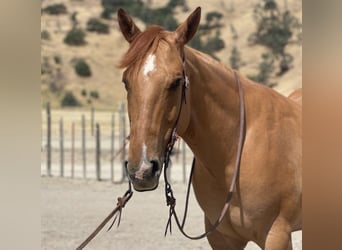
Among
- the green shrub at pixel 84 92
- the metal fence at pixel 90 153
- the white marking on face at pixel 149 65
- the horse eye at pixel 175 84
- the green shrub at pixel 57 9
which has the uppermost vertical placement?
the white marking on face at pixel 149 65

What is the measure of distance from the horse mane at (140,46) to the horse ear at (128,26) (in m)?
0.09

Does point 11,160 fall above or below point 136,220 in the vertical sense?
above

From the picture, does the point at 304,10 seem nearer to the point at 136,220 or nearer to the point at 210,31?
the point at 136,220

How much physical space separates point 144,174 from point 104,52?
78.0ft

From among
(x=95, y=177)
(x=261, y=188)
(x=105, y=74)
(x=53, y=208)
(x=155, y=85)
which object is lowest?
(x=105, y=74)

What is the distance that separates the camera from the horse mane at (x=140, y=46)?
6.24 ft

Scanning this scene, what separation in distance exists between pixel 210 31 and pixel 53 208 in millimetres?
21081

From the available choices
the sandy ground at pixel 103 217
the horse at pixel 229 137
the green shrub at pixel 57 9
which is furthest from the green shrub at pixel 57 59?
the horse at pixel 229 137

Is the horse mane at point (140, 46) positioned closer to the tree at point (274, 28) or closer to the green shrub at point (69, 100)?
the green shrub at point (69, 100)

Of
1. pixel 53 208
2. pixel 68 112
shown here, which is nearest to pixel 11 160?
pixel 53 208

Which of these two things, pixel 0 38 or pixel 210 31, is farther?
pixel 210 31

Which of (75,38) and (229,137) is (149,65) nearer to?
(229,137)

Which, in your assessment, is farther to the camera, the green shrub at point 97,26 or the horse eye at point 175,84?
the green shrub at point 97,26

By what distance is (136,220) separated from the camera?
21.9ft
